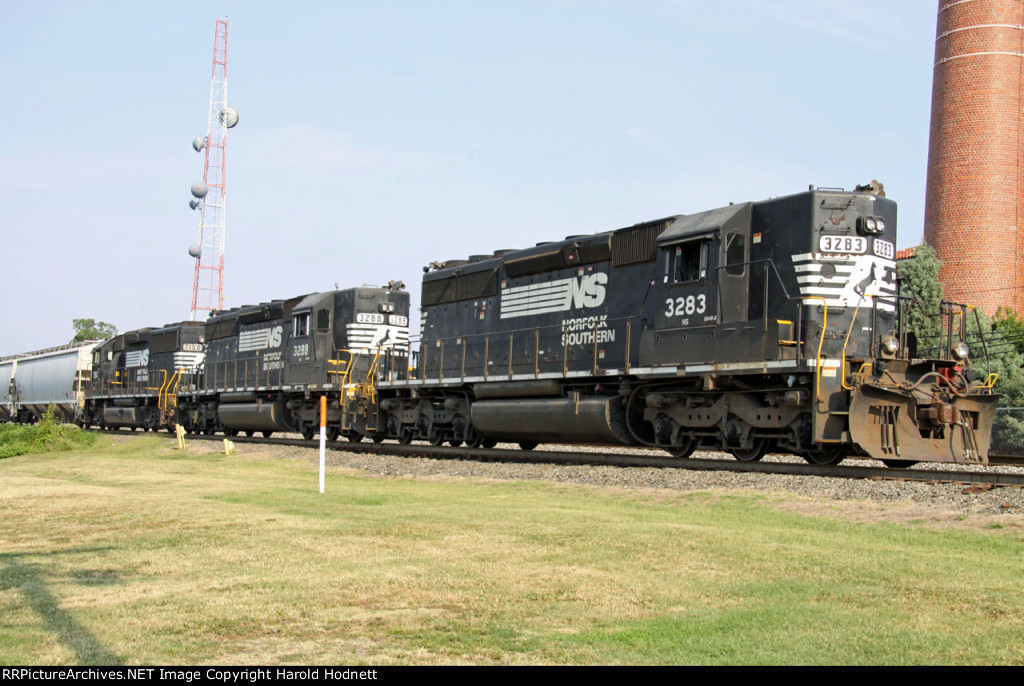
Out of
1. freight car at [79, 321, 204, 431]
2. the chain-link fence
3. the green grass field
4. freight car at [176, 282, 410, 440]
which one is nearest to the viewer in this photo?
the green grass field

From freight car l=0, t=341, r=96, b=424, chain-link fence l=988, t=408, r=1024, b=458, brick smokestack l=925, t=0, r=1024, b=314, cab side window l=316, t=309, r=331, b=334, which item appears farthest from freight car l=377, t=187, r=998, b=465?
brick smokestack l=925, t=0, r=1024, b=314

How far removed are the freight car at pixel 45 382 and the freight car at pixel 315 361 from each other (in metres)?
15.7

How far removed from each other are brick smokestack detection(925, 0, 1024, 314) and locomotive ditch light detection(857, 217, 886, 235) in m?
33.5

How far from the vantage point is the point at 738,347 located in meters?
14.3

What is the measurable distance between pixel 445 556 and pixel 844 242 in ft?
30.8

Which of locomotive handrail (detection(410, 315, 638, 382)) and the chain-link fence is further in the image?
the chain-link fence

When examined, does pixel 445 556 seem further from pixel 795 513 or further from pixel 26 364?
pixel 26 364

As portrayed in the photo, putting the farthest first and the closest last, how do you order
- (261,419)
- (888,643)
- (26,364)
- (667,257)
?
(26,364) → (261,419) → (667,257) → (888,643)

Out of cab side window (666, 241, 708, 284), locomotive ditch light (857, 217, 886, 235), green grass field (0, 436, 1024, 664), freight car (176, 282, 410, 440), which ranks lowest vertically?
green grass field (0, 436, 1024, 664)

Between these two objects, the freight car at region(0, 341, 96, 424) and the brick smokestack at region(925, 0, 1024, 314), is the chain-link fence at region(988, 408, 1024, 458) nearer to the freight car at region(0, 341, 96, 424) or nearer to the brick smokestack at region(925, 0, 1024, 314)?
the brick smokestack at region(925, 0, 1024, 314)

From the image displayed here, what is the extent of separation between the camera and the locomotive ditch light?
45.4 feet

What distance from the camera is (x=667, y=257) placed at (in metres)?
15.6

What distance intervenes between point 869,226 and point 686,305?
3048 mm
